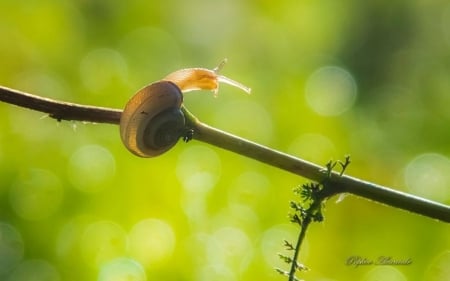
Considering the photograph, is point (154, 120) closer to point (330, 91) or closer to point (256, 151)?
point (256, 151)

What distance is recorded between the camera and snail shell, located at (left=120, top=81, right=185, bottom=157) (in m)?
0.51

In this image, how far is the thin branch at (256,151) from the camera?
46cm

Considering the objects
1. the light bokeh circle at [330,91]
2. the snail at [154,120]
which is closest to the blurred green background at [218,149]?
the light bokeh circle at [330,91]

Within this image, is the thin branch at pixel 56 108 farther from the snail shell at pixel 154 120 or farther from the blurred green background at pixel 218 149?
the blurred green background at pixel 218 149

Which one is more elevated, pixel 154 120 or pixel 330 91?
pixel 330 91

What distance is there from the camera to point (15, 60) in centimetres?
229

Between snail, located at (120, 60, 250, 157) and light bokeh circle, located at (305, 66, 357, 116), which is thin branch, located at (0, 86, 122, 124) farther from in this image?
light bokeh circle, located at (305, 66, 357, 116)

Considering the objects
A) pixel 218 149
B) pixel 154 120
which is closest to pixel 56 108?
pixel 154 120

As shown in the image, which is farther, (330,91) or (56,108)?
(330,91)

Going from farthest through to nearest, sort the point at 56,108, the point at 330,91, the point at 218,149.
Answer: the point at 330,91 → the point at 218,149 → the point at 56,108

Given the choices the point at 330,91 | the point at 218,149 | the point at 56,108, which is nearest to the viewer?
the point at 56,108

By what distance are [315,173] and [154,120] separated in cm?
12

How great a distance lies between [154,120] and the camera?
1.72 feet

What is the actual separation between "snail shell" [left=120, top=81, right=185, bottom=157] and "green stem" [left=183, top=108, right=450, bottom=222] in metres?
0.02
